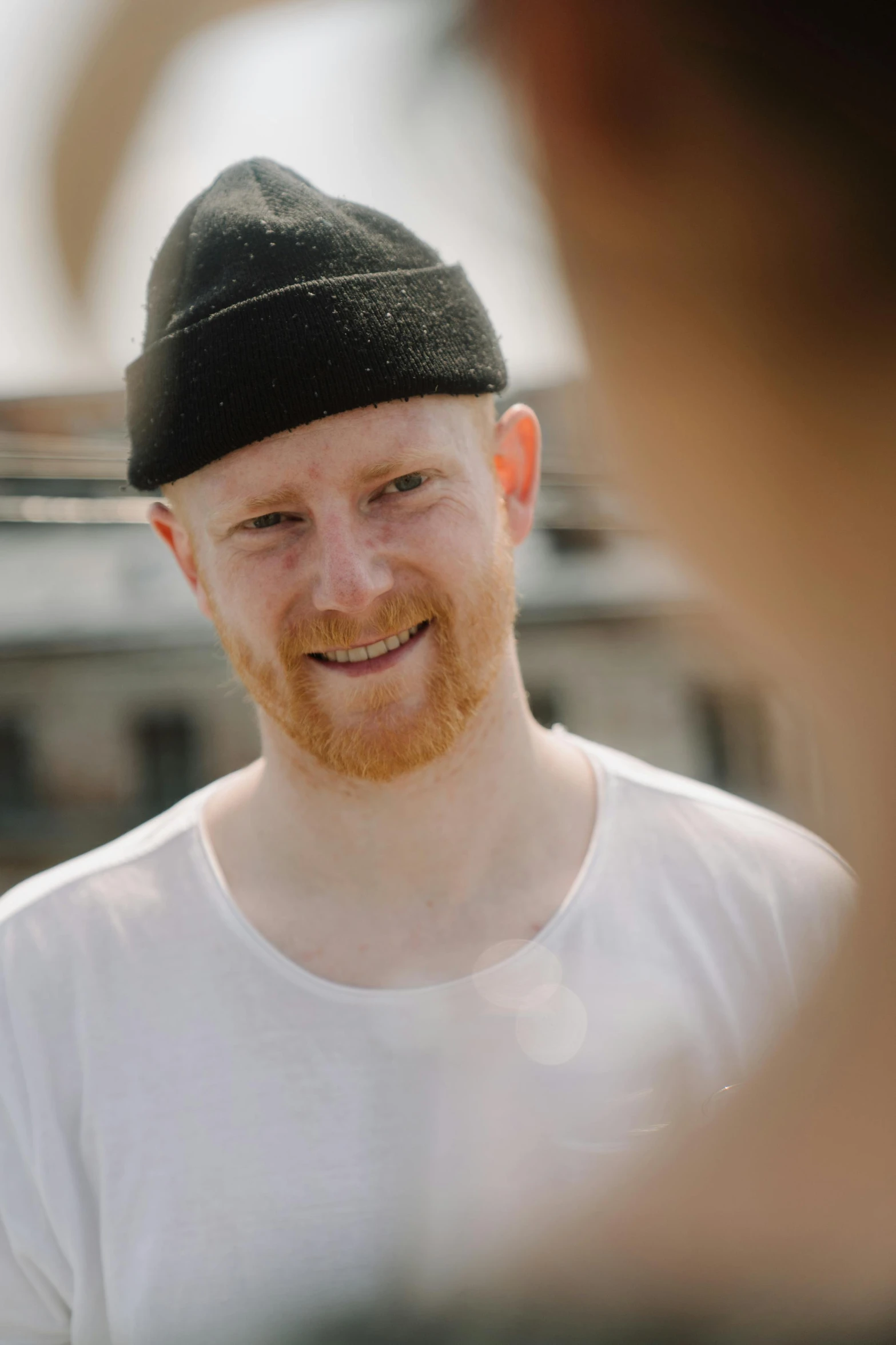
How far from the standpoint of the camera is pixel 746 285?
33 centimetres

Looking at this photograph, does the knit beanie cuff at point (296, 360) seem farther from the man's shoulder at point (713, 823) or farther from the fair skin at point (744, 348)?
the fair skin at point (744, 348)

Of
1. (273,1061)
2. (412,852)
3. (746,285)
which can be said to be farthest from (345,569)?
(746,285)

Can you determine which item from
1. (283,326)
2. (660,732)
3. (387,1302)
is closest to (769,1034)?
(387,1302)

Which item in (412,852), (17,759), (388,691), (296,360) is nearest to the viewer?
(296,360)

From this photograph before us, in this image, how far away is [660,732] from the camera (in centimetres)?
2502

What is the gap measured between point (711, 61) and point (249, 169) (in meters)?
2.09

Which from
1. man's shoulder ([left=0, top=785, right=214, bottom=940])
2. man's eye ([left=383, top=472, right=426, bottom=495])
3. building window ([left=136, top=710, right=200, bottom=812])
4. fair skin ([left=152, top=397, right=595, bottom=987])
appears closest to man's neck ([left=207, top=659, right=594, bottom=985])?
fair skin ([left=152, top=397, right=595, bottom=987])

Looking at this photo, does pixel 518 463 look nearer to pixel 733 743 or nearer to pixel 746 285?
pixel 746 285

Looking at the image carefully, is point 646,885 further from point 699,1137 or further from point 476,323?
point 699,1137

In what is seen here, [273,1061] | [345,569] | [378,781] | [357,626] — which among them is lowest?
[273,1061]

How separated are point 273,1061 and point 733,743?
23.3 metres

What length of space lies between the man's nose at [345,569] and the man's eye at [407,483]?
0.37 feet

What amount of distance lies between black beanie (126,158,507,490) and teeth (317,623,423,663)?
1.47 ft

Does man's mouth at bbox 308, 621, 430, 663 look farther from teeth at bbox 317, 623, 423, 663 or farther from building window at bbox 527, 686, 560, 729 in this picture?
building window at bbox 527, 686, 560, 729
